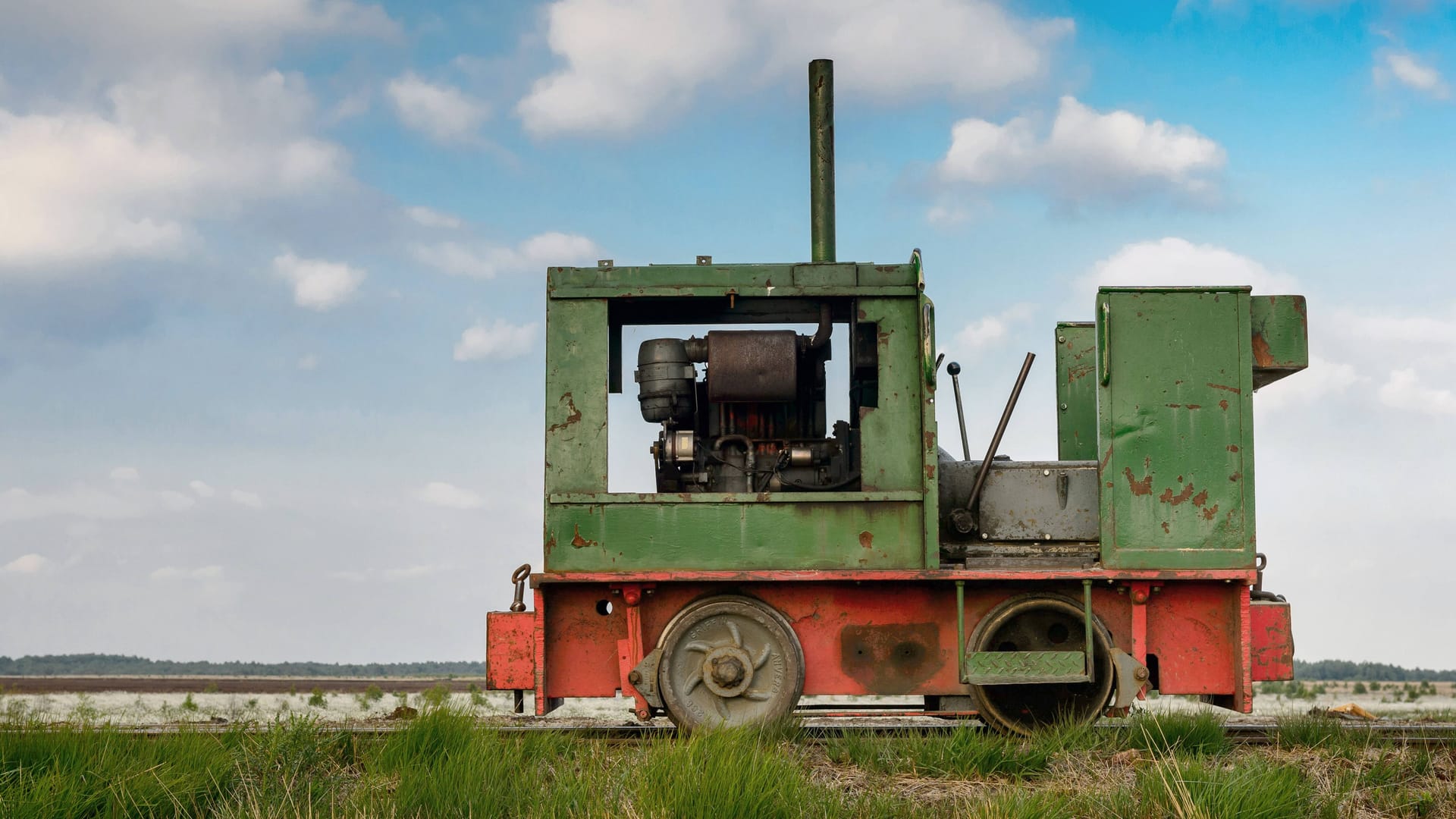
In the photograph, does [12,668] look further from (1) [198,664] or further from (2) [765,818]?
(2) [765,818]

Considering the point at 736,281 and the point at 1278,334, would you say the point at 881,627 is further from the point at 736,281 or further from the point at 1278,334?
the point at 1278,334

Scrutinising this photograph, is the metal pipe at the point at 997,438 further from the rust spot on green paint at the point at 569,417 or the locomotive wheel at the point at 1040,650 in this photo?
the rust spot on green paint at the point at 569,417

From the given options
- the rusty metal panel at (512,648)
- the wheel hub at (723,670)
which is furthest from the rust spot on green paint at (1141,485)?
the rusty metal panel at (512,648)

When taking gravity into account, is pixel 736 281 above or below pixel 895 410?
above

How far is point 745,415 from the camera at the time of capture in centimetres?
906

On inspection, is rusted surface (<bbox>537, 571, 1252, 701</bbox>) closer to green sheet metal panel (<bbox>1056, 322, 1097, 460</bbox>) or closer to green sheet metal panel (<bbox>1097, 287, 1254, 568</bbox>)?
green sheet metal panel (<bbox>1097, 287, 1254, 568</bbox>)

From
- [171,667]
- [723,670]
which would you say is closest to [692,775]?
[723,670]

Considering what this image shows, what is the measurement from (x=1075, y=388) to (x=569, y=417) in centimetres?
417

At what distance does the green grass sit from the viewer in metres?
5.64

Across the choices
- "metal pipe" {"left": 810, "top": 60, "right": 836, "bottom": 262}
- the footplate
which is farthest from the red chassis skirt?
"metal pipe" {"left": 810, "top": 60, "right": 836, "bottom": 262}

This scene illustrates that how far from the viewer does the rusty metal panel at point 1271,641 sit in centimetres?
850

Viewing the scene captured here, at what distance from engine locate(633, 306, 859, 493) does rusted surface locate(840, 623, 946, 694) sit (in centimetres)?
103

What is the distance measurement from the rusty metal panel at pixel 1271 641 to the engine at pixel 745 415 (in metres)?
2.83

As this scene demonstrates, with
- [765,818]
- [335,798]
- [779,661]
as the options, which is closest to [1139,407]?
[779,661]
